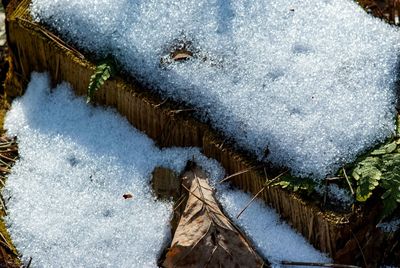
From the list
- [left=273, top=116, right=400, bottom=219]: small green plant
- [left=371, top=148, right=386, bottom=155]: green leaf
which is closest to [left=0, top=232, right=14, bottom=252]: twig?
[left=273, top=116, right=400, bottom=219]: small green plant

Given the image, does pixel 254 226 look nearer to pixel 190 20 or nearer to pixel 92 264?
pixel 92 264

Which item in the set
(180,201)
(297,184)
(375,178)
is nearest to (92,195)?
(180,201)

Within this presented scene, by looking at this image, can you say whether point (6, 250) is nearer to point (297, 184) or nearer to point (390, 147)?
point (297, 184)

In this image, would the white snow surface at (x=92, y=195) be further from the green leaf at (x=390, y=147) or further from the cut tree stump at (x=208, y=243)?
the green leaf at (x=390, y=147)

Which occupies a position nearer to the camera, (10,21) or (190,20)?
(190,20)

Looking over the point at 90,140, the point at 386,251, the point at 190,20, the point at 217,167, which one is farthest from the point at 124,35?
the point at 386,251

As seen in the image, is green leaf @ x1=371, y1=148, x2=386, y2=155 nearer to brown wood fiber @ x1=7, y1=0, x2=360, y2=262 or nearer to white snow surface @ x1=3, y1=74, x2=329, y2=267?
brown wood fiber @ x1=7, y1=0, x2=360, y2=262

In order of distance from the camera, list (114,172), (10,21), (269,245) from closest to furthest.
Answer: (269,245)
(114,172)
(10,21)
